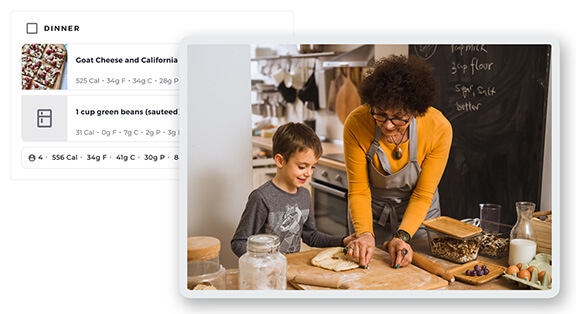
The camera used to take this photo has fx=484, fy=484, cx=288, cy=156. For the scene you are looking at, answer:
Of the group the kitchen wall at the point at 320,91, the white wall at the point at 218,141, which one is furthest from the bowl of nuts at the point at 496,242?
the kitchen wall at the point at 320,91

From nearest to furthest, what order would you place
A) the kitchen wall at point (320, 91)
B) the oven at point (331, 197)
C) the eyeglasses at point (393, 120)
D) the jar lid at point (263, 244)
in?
the jar lid at point (263, 244) → the eyeglasses at point (393, 120) → the oven at point (331, 197) → the kitchen wall at point (320, 91)

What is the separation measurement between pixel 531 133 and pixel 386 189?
0.29 metres

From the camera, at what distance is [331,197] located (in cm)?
137

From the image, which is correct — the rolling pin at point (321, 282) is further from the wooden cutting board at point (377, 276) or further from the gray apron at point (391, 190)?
the gray apron at point (391, 190)

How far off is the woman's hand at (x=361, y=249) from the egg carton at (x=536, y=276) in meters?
0.23

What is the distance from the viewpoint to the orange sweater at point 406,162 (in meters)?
0.93

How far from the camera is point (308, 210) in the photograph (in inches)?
36.6

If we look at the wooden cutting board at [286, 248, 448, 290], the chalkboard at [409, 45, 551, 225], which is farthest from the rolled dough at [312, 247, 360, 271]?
the chalkboard at [409, 45, 551, 225]

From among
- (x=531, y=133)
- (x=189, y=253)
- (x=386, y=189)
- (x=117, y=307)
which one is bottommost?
(x=117, y=307)

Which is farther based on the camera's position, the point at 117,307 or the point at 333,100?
the point at 333,100

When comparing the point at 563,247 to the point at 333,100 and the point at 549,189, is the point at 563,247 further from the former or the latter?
the point at 333,100

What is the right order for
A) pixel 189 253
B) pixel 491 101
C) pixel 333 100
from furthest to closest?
pixel 333 100, pixel 491 101, pixel 189 253

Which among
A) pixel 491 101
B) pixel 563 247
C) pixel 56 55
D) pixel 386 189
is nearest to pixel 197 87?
pixel 56 55

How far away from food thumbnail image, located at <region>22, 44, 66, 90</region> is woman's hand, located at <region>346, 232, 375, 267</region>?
59 cm
